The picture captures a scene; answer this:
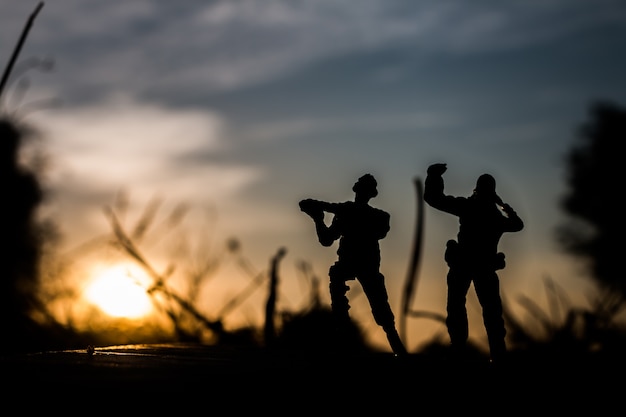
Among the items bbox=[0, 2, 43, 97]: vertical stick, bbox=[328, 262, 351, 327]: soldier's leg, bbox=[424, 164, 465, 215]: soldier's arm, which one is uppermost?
bbox=[0, 2, 43, 97]: vertical stick

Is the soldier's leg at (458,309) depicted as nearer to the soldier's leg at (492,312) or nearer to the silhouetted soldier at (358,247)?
the soldier's leg at (492,312)

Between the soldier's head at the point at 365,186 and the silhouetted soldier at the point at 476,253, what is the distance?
744 mm

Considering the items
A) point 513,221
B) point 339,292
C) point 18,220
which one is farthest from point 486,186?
point 18,220

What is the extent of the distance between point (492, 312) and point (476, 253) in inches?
22.4

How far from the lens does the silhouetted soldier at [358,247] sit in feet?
30.8

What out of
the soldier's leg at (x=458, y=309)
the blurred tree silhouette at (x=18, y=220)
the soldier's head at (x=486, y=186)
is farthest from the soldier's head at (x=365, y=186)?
the blurred tree silhouette at (x=18, y=220)

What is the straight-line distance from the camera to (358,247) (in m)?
9.41

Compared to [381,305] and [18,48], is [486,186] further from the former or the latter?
[18,48]

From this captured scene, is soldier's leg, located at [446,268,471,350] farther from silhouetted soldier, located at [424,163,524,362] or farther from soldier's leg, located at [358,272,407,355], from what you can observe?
soldier's leg, located at [358,272,407,355]

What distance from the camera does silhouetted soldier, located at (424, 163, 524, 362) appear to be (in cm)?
877

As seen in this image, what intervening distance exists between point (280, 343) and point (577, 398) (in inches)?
258

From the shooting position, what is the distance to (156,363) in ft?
25.7

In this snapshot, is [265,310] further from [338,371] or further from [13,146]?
[13,146]

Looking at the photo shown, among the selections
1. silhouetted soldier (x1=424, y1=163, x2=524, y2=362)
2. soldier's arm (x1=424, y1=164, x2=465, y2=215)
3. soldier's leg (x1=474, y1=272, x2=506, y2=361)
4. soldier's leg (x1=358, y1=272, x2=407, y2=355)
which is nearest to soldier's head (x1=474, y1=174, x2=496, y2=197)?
silhouetted soldier (x1=424, y1=163, x2=524, y2=362)
